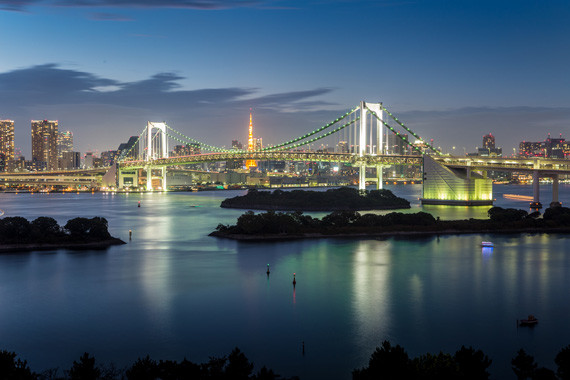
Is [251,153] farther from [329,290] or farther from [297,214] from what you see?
[329,290]

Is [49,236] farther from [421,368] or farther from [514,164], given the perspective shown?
[514,164]

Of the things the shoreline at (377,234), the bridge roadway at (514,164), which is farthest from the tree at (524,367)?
the bridge roadway at (514,164)

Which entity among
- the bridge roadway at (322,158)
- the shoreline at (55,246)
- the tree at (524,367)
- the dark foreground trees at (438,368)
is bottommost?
the tree at (524,367)

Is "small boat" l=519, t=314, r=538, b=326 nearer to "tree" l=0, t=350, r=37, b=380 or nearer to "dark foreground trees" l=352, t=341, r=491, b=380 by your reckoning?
"dark foreground trees" l=352, t=341, r=491, b=380

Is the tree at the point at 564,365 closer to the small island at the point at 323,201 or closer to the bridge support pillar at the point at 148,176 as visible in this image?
the small island at the point at 323,201

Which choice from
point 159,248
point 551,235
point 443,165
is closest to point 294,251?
point 159,248
